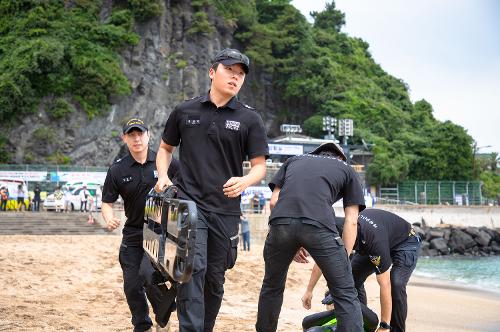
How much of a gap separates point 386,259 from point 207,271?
234 centimetres

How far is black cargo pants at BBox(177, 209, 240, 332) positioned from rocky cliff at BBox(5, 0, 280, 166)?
4326 cm

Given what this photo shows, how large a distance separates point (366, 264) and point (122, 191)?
2671 mm

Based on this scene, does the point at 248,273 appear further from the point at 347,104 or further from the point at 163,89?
the point at 347,104

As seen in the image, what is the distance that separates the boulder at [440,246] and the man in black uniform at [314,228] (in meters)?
34.5

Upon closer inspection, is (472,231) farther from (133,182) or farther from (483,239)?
(133,182)

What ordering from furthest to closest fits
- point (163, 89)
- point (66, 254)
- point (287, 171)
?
point (163, 89) < point (66, 254) < point (287, 171)

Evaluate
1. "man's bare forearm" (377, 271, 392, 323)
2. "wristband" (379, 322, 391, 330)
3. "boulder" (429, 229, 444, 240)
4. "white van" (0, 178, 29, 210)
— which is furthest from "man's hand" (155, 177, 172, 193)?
"boulder" (429, 229, 444, 240)

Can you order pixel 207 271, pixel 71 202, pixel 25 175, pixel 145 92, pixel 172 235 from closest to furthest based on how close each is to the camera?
pixel 172 235
pixel 207 271
pixel 71 202
pixel 25 175
pixel 145 92

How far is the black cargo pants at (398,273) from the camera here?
6.16 meters

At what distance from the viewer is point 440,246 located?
1468 inches

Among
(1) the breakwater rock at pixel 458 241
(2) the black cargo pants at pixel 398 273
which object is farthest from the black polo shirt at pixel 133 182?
(1) the breakwater rock at pixel 458 241

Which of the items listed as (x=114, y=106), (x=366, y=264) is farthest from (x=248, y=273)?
(x=114, y=106)

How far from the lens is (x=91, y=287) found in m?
9.28

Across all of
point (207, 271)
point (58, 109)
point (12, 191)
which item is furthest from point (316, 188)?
point (58, 109)
